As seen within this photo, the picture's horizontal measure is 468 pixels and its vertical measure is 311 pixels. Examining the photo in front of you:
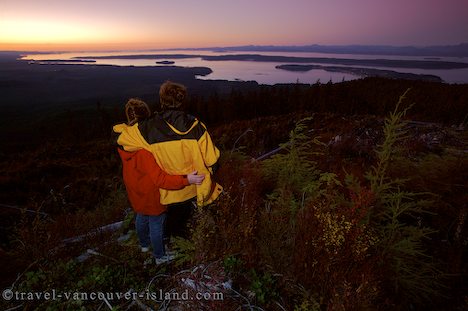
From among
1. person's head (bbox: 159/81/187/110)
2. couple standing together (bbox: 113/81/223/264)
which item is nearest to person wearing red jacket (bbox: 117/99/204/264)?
couple standing together (bbox: 113/81/223/264)

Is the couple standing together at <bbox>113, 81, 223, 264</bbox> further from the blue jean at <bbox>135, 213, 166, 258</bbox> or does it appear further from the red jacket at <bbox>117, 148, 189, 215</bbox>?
the blue jean at <bbox>135, 213, 166, 258</bbox>

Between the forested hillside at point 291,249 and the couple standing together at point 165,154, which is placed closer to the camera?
the forested hillside at point 291,249

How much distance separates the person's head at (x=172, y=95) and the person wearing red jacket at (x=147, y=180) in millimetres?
316

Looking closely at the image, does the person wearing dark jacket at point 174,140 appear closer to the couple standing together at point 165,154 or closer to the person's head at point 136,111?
the couple standing together at point 165,154

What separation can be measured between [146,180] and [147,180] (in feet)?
0.04

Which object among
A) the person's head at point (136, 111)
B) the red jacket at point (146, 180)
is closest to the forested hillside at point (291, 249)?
the red jacket at point (146, 180)

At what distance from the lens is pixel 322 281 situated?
2.69 metres

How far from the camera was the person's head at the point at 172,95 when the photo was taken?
2.96 m

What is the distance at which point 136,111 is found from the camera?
3098 millimetres

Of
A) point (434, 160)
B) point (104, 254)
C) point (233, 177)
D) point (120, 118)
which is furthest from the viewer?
point (120, 118)

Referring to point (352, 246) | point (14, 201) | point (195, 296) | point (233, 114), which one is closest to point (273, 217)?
point (352, 246)

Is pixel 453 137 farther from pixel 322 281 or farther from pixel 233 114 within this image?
pixel 233 114

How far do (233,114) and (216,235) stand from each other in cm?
5421

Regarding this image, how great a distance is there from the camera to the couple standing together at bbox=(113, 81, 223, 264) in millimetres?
2941
